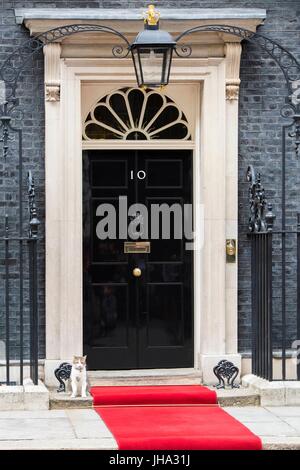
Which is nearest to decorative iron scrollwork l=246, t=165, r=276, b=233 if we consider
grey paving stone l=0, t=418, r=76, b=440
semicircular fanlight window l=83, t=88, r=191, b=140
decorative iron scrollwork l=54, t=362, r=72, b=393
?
semicircular fanlight window l=83, t=88, r=191, b=140

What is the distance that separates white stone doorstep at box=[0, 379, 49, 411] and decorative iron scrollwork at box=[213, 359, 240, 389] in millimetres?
1977

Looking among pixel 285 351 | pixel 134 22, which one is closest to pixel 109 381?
pixel 285 351

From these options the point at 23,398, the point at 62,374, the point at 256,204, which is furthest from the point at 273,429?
the point at 256,204

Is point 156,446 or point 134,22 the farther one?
point 134,22

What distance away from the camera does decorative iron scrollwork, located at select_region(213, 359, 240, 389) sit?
13103 millimetres

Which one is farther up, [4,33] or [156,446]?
[4,33]

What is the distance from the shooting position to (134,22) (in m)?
13.0

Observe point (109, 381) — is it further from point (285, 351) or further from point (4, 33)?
point (4, 33)

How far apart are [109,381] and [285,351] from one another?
74.8 inches

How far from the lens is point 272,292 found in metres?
13.0

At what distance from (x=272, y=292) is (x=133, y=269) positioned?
1644 millimetres

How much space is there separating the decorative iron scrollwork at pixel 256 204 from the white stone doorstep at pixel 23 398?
2.82m

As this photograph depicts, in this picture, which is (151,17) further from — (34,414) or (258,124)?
(34,414)
